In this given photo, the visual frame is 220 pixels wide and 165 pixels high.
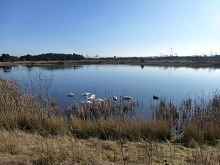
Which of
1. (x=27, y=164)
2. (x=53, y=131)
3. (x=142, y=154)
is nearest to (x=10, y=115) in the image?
(x=53, y=131)

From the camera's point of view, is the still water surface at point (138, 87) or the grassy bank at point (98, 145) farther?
the still water surface at point (138, 87)

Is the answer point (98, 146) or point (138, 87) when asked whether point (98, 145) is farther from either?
point (138, 87)

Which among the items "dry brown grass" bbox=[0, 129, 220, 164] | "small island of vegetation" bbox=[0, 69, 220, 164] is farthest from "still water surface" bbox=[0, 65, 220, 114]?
"dry brown grass" bbox=[0, 129, 220, 164]

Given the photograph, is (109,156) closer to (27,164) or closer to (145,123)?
(27,164)

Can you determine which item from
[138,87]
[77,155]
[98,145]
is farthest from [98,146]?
[138,87]

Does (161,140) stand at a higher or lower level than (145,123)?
lower

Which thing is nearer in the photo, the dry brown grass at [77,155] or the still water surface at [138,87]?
the dry brown grass at [77,155]

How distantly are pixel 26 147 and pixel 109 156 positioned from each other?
1752 mm

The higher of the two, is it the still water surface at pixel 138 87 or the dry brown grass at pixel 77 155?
the dry brown grass at pixel 77 155

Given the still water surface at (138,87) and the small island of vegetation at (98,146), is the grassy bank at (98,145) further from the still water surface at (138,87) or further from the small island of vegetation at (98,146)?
the still water surface at (138,87)

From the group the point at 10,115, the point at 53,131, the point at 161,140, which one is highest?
the point at 10,115

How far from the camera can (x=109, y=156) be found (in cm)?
300

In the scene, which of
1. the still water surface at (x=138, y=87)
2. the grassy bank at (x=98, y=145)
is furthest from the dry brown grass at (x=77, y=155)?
the still water surface at (x=138, y=87)

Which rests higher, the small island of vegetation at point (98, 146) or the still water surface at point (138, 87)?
the small island of vegetation at point (98, 146)
